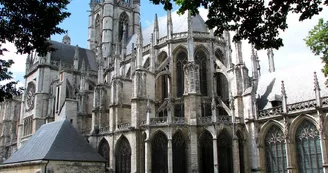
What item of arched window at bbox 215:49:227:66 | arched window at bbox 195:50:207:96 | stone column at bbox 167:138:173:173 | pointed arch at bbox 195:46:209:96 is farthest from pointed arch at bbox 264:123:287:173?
arched window at bbox 215:49:227:66

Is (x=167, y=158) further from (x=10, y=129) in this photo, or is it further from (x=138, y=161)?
(x=10, y=129)

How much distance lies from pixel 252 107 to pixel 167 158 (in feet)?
22.6

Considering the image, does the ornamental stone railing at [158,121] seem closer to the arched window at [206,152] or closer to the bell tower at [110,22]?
the arched window at [206,152]

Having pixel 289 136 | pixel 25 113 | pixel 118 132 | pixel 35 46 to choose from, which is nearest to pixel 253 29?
pixel 35 46

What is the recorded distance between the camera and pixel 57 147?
22.8 m

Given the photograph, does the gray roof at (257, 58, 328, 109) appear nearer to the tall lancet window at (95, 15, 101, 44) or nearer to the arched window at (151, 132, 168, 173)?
the arched window at (151, 132, 168, 173)

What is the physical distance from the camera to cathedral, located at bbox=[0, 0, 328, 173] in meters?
22.5

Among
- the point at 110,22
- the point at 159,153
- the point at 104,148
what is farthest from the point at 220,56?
the point at 110,22

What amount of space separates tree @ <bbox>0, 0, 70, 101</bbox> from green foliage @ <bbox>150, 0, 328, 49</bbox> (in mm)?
2818

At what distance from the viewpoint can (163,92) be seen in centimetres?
3078

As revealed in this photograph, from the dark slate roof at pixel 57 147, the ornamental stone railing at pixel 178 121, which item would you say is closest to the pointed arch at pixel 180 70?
the ornamental stone railing at pixel 178 121

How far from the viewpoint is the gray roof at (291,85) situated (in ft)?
76.9

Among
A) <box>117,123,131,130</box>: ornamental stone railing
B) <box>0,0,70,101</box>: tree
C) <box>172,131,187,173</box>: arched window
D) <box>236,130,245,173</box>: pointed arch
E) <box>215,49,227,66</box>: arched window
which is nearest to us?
<box>0,0,70,101</box>: tree

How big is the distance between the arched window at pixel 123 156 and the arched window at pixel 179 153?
454 cm
